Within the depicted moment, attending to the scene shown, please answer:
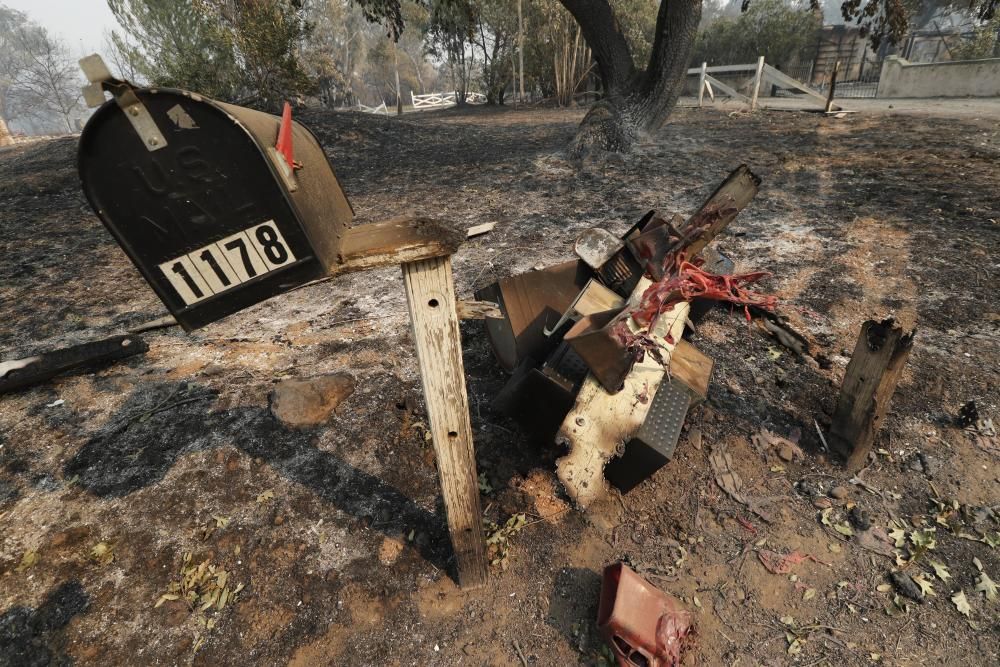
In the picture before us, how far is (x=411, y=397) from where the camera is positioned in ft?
11.0

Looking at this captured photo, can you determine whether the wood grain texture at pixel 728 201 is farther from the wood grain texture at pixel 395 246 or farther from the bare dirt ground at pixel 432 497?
the wood grain texture at pixel 395 246

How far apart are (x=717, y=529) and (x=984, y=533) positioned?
51.2 inches

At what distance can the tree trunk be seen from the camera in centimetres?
841

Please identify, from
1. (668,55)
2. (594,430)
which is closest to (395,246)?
(594,430)

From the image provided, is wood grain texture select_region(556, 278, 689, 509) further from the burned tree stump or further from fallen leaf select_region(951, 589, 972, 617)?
fallen leaf select_region(951, 589, 972, 617)

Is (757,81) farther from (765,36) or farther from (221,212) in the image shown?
(221,212)

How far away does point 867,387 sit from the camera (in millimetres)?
2564

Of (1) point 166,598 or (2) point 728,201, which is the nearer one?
(1) point 166,598

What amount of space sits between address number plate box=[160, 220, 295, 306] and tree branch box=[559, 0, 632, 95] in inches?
386

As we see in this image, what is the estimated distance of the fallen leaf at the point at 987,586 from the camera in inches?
82.0

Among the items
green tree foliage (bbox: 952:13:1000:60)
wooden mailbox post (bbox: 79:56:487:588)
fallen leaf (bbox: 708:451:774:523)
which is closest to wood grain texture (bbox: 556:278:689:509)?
fallen leaf (bbox: 708:451:774:523)

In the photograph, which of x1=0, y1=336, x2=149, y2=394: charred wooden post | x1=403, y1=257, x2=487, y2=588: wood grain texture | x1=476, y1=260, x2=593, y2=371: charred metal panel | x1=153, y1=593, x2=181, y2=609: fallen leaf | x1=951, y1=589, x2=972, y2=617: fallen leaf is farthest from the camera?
x1=0, y1=336, x2=149, y2=394: charred wooden post

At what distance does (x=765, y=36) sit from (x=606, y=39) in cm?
1966

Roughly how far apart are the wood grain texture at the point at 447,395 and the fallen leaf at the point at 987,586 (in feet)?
7.71
